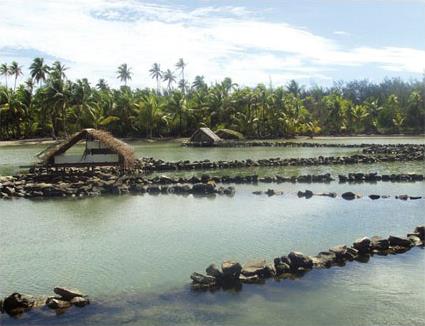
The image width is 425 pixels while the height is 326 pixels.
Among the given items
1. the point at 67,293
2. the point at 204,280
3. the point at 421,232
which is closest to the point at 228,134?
the point at 421,232

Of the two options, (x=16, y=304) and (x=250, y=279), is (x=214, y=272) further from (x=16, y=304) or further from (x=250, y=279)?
(x=16, y=304)

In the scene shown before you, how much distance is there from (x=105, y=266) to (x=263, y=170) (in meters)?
20.5

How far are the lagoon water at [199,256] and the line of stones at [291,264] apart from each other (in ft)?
0.86

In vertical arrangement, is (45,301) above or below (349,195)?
below

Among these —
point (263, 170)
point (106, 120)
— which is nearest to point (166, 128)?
point (106, 120)

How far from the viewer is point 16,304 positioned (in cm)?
1021

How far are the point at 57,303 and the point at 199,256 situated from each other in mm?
4259

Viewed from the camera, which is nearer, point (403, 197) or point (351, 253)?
point (351, 253)

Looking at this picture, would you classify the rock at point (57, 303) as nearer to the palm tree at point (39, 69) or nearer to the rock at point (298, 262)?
the rock at point (298, 262)

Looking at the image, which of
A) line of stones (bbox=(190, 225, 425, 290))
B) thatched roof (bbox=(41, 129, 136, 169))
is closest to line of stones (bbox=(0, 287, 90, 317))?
line of stones (bbox=(190, 225, 425, 290))

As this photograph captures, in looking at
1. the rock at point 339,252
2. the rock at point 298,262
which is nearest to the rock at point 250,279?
the rock at point 298,262

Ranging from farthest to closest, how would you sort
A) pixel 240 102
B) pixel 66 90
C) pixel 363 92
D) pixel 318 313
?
pixel 363 92, pixel 240 102, pixel 66 90, pixel 318 313

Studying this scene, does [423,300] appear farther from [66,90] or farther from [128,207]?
[66,90]

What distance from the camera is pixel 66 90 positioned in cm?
6200
